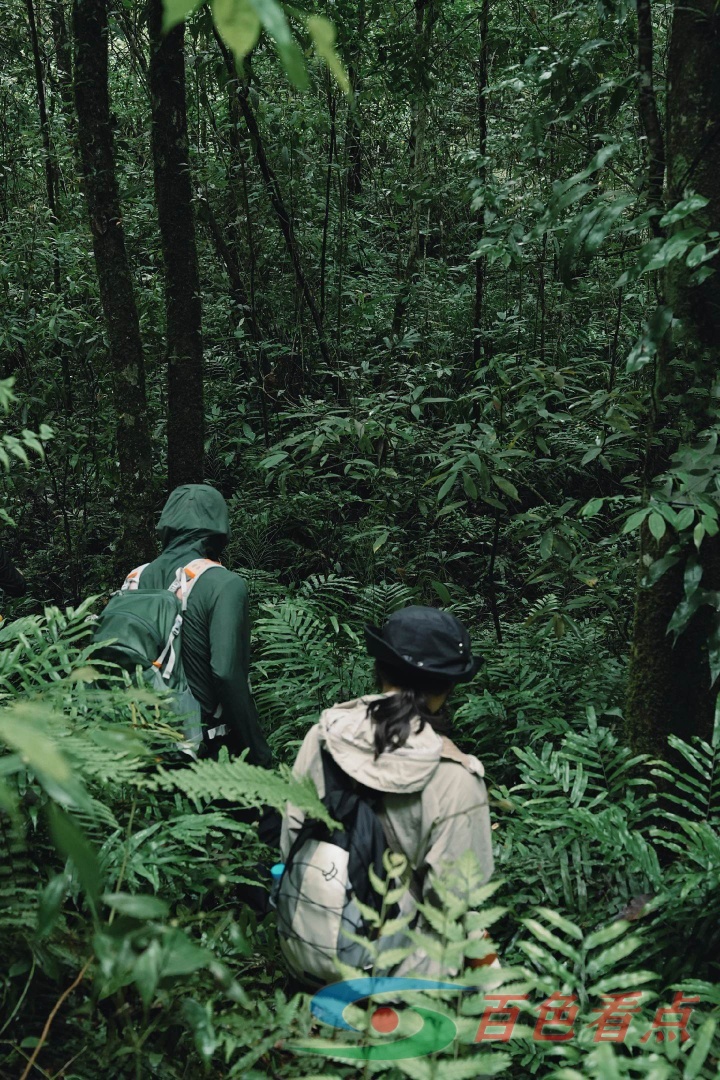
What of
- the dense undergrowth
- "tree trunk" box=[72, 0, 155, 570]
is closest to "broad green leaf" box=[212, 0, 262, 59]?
the dense undergrowth

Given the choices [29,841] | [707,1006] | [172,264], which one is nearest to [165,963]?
[29,841]

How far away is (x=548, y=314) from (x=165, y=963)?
30.2 feet

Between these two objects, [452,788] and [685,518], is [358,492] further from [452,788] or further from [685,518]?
[452,788]

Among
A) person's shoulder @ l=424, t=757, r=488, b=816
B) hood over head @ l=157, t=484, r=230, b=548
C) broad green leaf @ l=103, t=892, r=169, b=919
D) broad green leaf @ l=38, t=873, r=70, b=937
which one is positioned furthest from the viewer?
hood over head @ l=157, t=484, r=230, b=548

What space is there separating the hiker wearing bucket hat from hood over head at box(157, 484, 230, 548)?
1.95 m

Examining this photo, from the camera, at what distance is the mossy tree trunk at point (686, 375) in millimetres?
3117

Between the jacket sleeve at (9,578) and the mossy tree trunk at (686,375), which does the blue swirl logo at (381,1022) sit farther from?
the jacket sleeve at (9,578)

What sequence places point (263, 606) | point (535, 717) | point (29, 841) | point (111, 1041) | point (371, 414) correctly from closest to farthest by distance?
point (111, 1041), point (29, 841), point (535, 717), point (263, 606), point (371, 414)

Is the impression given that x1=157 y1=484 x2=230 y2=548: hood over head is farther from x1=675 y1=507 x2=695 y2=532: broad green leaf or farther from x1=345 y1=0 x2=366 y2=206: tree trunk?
x1=345 y1=0 x2=366 y2=206: tree trunk

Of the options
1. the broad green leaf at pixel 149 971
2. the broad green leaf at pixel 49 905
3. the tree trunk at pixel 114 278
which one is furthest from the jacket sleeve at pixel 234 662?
the tree trunk at pixel 114 278

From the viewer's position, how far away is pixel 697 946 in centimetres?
278

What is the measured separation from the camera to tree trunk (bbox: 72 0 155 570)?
5848 mm

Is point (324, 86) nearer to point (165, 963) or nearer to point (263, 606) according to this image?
point (263, 606)

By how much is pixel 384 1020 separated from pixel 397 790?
1.60 ft
